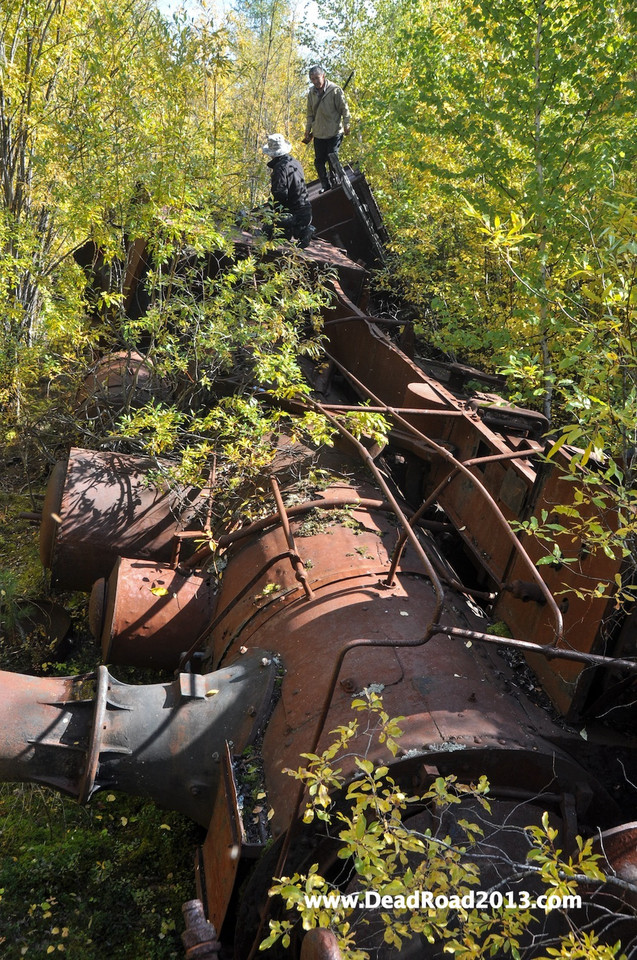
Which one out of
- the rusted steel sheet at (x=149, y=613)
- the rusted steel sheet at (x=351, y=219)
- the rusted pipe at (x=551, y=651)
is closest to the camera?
the rusted pipe at (x=551, y=651)

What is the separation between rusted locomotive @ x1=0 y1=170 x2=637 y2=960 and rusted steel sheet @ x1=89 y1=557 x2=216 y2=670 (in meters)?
0.02

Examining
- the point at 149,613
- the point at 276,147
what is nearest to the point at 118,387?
the point at 276,147

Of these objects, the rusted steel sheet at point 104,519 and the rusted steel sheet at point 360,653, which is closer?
the rusted steel sheet at point 360,653

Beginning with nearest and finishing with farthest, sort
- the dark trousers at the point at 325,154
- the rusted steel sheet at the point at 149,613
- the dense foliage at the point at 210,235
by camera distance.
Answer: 1. the rusted steel sheet at the point at 149,613
2. the dense foliage at the point at 210,235
3. the dark trousers at the point at 325,154

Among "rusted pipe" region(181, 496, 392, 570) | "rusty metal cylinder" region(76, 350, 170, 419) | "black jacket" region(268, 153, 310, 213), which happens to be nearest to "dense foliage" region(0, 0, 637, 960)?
"rusty metal cylinder" region(76, 350, 170, 419)

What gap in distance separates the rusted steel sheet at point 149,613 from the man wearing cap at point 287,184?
4.00 meters

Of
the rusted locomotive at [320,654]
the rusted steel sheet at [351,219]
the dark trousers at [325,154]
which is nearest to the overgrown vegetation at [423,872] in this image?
the rusted locomotive at [320,654]

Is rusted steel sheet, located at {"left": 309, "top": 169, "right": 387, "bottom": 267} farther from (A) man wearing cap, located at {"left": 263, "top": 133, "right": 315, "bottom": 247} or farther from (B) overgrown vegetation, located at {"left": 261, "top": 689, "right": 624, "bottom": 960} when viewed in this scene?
(B) overgrown vegetation, located at {"left": 261, "top": 689, "right": 624, "bottom": 960}

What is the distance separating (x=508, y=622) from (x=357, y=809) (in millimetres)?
1924

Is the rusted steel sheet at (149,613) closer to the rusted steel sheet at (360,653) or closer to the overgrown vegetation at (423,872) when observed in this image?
the rusted steel sheet at (360,653)

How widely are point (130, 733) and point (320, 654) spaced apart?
1069 mm

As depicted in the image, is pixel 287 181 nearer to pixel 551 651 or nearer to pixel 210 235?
pixel 210 235

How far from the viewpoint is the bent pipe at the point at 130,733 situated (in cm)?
359

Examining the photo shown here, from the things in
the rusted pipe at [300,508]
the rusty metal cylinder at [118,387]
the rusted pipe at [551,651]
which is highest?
the rusted pipe at [551,651]
